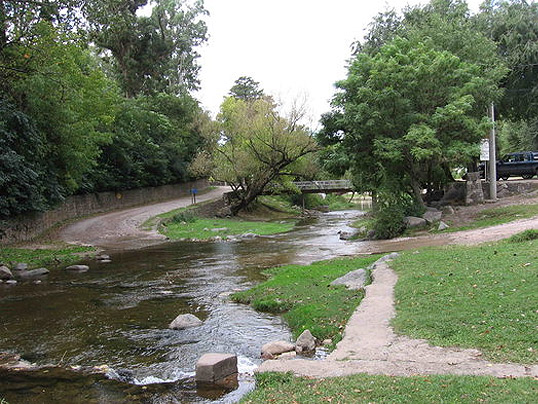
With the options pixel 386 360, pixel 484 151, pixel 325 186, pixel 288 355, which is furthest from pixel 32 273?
pixel 325 186

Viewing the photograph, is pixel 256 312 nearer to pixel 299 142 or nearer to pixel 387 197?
pixel 387 197

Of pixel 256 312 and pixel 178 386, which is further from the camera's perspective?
pixel 256 312

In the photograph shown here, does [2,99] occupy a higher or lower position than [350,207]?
higher

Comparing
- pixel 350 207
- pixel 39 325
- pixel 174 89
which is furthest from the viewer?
pixel 350 207

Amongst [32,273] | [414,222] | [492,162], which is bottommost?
[32,273]

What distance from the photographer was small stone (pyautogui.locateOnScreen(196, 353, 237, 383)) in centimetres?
696

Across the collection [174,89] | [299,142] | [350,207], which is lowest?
[350,207]

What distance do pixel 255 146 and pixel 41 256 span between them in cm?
2252

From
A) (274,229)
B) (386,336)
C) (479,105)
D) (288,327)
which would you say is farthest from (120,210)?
(386,336)

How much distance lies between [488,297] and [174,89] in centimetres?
5243

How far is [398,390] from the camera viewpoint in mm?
5348

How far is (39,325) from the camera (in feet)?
35.2

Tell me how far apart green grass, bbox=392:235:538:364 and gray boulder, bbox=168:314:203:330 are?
4.37 metres

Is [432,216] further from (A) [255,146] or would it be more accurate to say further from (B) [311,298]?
(A) [255,146]
